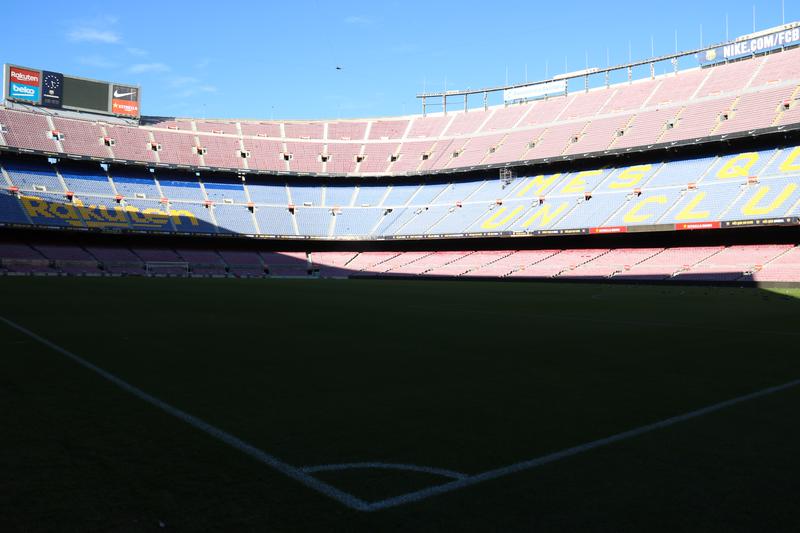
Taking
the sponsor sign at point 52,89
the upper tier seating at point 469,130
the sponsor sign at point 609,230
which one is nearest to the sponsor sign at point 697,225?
the sponsor sign at point 609,230

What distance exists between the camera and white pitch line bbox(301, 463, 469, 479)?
398 centimetres

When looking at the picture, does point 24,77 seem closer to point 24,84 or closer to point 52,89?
point 24,84

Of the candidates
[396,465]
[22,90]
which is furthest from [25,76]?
[396,465]

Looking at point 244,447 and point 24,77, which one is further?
point 24,77

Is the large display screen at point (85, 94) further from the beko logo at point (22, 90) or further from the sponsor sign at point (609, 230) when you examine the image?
the sponsor sign at point (609, 230)

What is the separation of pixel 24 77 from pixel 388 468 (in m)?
73.1

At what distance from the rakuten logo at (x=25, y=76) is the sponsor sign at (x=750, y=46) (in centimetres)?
7010

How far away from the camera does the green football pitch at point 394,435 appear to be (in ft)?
11.1

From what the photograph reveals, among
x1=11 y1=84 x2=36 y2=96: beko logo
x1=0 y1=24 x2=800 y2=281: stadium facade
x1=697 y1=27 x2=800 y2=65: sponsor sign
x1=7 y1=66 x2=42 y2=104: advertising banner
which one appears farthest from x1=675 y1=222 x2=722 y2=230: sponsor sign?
x1=11 y1=84 x2=36 y2=96: beko logo

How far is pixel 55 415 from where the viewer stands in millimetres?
5410

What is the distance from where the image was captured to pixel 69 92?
63688 millimetres

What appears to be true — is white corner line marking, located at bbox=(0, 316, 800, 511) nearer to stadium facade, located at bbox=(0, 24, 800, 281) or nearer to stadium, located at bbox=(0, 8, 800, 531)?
stadium, located at bbox=(0, 8, 800, 531)

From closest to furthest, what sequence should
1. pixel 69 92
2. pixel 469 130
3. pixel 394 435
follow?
pixel 394 435
pixel 69 92
pixel 469 130

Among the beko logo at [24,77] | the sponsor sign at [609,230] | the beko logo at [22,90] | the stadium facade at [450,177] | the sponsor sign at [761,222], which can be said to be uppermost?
the beko logo at [24,77]
